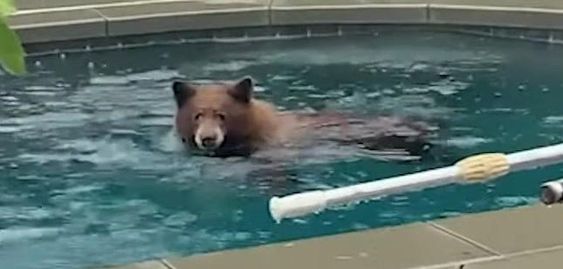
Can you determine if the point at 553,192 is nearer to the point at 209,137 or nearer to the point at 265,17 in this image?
the point at 209,137

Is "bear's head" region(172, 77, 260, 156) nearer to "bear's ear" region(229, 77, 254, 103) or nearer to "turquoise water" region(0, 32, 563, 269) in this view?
"bear's ear" region(229, 77, 254, 103)

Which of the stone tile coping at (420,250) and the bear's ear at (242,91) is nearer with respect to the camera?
the stone tile coping at (420,250)

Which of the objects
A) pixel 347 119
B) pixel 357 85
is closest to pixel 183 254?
pixel 347 119

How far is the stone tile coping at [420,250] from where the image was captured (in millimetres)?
3154

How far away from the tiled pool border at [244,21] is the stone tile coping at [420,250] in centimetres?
587

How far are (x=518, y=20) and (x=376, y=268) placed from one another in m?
6.34

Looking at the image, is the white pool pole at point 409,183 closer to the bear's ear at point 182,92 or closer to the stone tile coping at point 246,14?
the bear's ear at point 182,92

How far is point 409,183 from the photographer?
2402 mm

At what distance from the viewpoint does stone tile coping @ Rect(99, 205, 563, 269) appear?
10.3 feet

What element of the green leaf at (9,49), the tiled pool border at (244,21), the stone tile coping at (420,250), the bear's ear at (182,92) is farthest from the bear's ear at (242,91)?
the green leaf at (9,49)

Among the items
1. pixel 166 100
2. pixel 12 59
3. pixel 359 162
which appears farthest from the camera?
pixel 166 100

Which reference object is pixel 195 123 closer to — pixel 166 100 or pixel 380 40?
pixel 166 100

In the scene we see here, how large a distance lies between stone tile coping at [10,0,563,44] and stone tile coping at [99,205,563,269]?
5.85 m

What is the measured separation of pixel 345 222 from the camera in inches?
192
